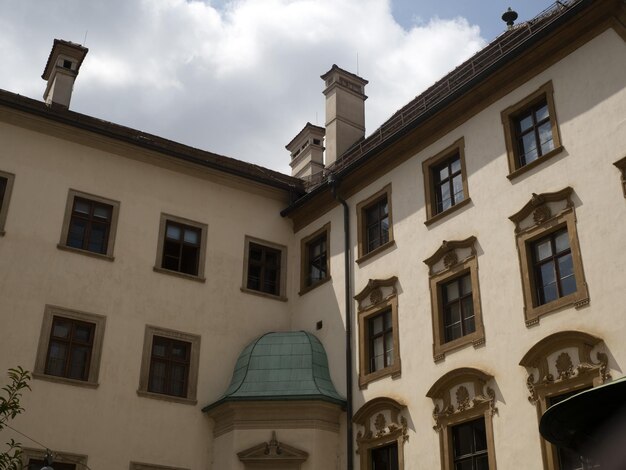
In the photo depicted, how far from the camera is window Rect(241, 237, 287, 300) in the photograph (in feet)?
71.5

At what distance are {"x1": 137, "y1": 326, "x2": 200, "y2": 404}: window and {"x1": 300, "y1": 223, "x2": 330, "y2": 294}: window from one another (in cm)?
348

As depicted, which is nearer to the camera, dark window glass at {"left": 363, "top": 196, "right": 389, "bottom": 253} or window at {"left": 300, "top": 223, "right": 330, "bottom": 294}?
dark window glass at {"left": 363, "top": 196, "right": 389, "bottom": 253}

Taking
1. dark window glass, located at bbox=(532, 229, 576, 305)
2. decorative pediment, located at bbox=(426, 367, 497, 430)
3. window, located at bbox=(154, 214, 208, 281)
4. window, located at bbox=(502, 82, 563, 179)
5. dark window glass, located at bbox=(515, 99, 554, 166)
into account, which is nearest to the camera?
dark window glass, located at bbox=(532, 229, 576, 305)

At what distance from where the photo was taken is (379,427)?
56.2 feet

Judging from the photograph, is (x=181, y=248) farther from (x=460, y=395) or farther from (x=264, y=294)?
(x=460, y=395)

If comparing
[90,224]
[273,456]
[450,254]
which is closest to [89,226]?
[90,224]

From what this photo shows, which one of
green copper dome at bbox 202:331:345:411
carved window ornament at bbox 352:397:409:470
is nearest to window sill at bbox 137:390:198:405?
green copper dome at bbox 202:331:345:411

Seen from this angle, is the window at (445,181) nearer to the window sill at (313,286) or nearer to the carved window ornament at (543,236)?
the carved window ornament at (543,236)

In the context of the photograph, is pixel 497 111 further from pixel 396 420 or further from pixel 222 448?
pixel 222 448

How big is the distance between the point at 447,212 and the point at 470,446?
4.96 meters

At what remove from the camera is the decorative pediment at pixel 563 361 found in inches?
511

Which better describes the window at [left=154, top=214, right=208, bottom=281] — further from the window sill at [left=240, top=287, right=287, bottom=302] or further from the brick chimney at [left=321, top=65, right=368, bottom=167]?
the brick chimney at [left=321, top=65, right=368, bottom=167]

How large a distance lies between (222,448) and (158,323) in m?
3.35

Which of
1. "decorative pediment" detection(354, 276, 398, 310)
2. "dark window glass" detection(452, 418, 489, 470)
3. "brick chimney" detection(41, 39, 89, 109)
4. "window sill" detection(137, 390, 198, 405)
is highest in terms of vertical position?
"brick chimney" detection(41, 39, 89, 109)
